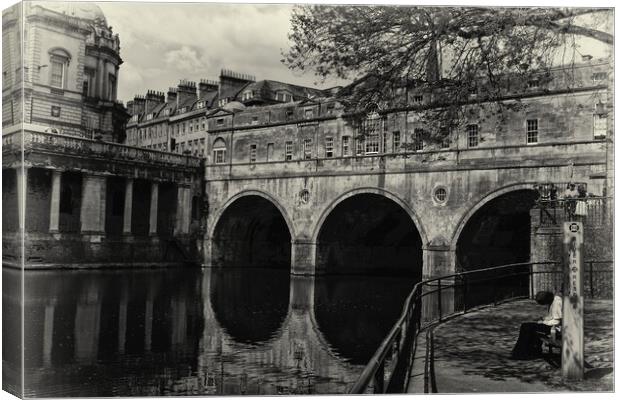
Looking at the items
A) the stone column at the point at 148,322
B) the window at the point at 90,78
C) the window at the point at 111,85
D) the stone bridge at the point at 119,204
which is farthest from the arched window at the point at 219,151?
the window at the point at 111,85

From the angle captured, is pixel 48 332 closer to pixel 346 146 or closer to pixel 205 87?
pixel 205 87

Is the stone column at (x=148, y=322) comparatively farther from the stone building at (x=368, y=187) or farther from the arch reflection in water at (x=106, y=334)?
the stone building at (x=368, y=187)

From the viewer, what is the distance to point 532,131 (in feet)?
80.6

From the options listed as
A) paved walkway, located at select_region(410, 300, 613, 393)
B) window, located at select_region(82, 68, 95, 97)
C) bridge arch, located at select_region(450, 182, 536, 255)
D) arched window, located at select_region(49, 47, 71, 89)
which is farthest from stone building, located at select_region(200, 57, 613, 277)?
paved walkway, located at select_region(410, 300, 613, 393)

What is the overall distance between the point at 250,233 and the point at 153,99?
78.5 feet

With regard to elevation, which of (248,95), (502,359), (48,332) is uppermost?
(248,95)

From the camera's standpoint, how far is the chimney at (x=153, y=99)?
13.2 metres

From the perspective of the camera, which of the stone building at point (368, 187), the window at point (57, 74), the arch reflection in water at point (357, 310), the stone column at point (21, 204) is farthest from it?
the stone building at point (368, 187)

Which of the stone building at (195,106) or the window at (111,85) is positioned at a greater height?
the stone building at (195,106)

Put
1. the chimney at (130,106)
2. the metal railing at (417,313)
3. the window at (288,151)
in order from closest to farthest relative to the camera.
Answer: the metal railing at (417,313) < the chimney at (130,106) < the window at (288,151)

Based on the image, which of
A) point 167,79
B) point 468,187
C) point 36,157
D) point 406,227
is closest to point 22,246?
point 167,79

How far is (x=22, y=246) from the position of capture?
965 centimetres

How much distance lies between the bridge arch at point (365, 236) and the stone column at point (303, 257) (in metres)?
0.24

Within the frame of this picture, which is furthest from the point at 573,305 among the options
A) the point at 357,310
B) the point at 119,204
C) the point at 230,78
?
the point at 119,204
